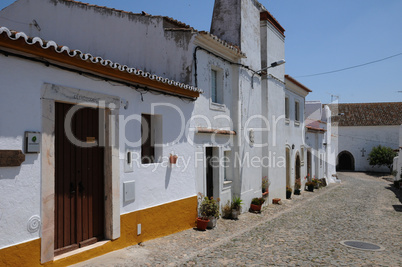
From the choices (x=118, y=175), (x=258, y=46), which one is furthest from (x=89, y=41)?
(x=258, y=46)

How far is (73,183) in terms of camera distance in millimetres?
6000

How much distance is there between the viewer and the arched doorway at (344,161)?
136 ft

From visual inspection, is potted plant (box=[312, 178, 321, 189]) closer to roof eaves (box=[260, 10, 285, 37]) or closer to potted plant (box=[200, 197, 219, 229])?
roof eaves (box=[260, 10, 285, 37])

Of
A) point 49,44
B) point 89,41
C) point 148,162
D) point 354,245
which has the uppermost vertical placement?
point 89,41

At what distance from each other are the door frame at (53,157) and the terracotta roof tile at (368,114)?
38047 millimetres

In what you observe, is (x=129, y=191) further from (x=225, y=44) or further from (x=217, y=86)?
(x=225, y=44)

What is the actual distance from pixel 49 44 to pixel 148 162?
3852 mm

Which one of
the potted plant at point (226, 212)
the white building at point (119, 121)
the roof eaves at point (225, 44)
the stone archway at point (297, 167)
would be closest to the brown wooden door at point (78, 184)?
the white building at point (119, 121)

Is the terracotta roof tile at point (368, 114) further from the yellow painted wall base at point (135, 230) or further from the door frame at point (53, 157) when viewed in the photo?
the door frame at point (53, 157)

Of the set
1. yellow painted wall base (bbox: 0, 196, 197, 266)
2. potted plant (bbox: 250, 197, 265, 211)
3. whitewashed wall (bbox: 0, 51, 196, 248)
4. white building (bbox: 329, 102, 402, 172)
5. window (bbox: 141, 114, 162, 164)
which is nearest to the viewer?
whitewashed wall (bbox: 0, 51, 196, 248)

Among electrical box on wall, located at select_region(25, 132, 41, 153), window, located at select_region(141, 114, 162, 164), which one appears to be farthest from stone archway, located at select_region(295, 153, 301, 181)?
electrical box on wall, located at select_region(25, 132, 41, 153)

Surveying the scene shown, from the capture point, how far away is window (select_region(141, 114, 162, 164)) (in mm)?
7953

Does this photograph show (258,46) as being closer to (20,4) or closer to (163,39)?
(163,39)

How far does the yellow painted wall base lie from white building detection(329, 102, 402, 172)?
114ft
